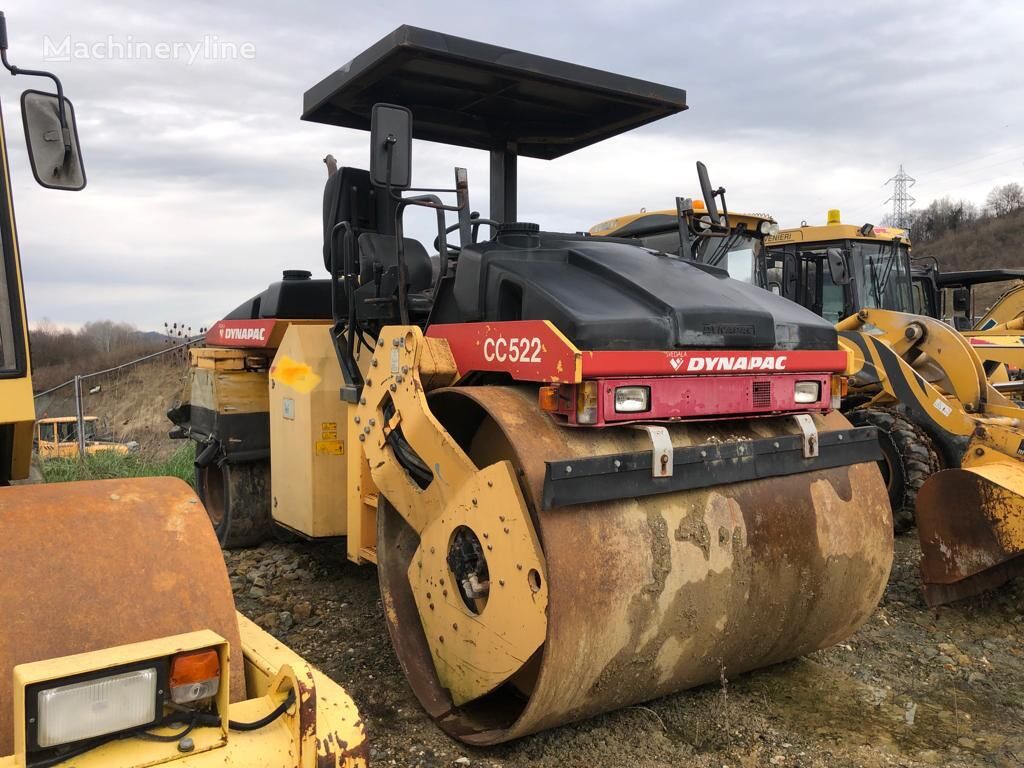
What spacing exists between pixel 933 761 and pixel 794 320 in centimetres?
164

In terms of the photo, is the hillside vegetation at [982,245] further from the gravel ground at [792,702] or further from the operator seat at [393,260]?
the operator seat at [393,260]

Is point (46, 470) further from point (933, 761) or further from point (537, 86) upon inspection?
point (933, 761)

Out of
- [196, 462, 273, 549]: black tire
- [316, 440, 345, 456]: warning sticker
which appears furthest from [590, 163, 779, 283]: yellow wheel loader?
[196, 462, 273, 549]: black tire

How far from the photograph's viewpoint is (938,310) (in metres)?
10.0

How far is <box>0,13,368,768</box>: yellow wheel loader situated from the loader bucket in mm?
3797

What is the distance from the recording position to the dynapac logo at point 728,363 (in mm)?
2912

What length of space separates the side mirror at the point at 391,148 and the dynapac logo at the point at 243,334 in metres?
2.13

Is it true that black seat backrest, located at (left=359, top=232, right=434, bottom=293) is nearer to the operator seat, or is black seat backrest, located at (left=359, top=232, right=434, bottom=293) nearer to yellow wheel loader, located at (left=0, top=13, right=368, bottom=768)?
the operator seat

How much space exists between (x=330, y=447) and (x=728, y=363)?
2.18 meters

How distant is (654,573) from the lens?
9.04 feet

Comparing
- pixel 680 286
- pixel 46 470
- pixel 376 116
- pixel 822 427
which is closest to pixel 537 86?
pixel 376 116

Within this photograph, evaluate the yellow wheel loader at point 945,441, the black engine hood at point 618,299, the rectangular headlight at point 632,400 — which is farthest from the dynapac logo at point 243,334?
the yellow wheel loader at point 945,441

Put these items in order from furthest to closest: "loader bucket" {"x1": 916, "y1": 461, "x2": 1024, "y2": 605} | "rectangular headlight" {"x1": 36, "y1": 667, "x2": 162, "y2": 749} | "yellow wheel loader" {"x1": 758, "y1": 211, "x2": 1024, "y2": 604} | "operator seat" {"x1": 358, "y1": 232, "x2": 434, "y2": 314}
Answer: "yellow wheel loader" {"x1": 758, "y1": 211, "x2": 1024, "y2": 604} → "loader bucket" {"x1": 916, "y1": 461, "x2": 1024, "y2": 605} → "operator seat" {"x1": 358, "y1": 232, "x2": 434, "y2": 314} → "rectangular headlight" {"x1": 36, "y1": 667, "x2": 162, "y2": 749}

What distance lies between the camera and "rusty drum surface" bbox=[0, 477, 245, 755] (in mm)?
1629
